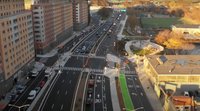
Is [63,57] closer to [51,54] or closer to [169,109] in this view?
[51,54]

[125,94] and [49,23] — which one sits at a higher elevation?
[49,23]

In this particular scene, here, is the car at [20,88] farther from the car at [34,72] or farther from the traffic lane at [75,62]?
the traffic lane at [75,62]

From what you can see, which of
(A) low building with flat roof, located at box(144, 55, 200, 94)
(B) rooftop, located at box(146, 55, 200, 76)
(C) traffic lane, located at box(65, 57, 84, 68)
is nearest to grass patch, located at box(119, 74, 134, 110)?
(A) low building with flat roof, located at box(144, 55, 200, 94)

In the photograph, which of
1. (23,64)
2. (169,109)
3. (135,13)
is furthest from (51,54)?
(135,13)

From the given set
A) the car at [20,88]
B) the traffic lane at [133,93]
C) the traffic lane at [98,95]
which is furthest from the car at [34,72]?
the traffic lane at [133,93]

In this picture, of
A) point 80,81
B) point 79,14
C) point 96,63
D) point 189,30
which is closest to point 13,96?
point 80,81

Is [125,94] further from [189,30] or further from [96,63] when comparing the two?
[189,30]

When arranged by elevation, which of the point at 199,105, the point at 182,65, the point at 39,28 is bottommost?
the point at 199,105
